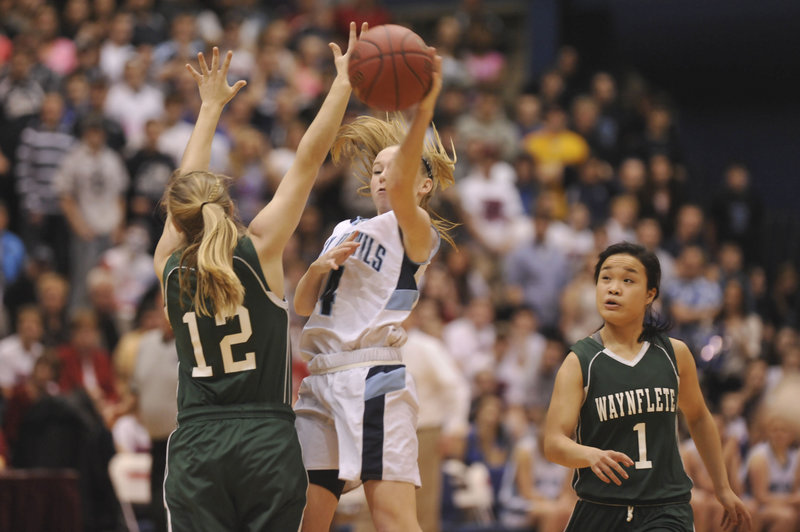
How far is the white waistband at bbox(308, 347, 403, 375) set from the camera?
486cm

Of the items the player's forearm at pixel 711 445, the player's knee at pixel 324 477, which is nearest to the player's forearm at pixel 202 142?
the player's knee at pixel 324 477

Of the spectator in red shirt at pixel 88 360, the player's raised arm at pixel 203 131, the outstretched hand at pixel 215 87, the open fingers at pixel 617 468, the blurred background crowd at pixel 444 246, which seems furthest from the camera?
the spectator in red shirt at pixel 88 360

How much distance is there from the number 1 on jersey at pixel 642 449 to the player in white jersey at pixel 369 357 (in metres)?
0.99

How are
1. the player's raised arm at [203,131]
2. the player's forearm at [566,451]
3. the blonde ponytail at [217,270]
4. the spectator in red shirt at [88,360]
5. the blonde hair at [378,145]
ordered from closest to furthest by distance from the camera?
the blonde ponytail at [217,270] < the player's forearm at [566,451] < the player's raised arm at [203,131] < the blonde hair at [378,145] < the spectator in red shirt at [88,360]

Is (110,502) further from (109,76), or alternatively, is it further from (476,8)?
(476,8)

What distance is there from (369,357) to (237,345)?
2.00 feet

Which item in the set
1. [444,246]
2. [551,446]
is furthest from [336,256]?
[444,246]

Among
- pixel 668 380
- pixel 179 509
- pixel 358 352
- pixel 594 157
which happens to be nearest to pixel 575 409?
pixel 668 380

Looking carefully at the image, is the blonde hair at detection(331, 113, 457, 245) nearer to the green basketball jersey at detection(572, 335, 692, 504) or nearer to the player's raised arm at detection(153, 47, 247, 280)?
the player's raised arm at detection(153, 47, 247, 280)

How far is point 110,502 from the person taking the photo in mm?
9250

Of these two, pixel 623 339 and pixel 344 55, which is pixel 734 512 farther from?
pixel 344 55

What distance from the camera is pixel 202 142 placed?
5.07 m

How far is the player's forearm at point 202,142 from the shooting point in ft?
16.5

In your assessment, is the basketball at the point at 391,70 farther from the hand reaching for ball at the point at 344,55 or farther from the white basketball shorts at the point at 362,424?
the white basketball shorts at the point at 362,424
